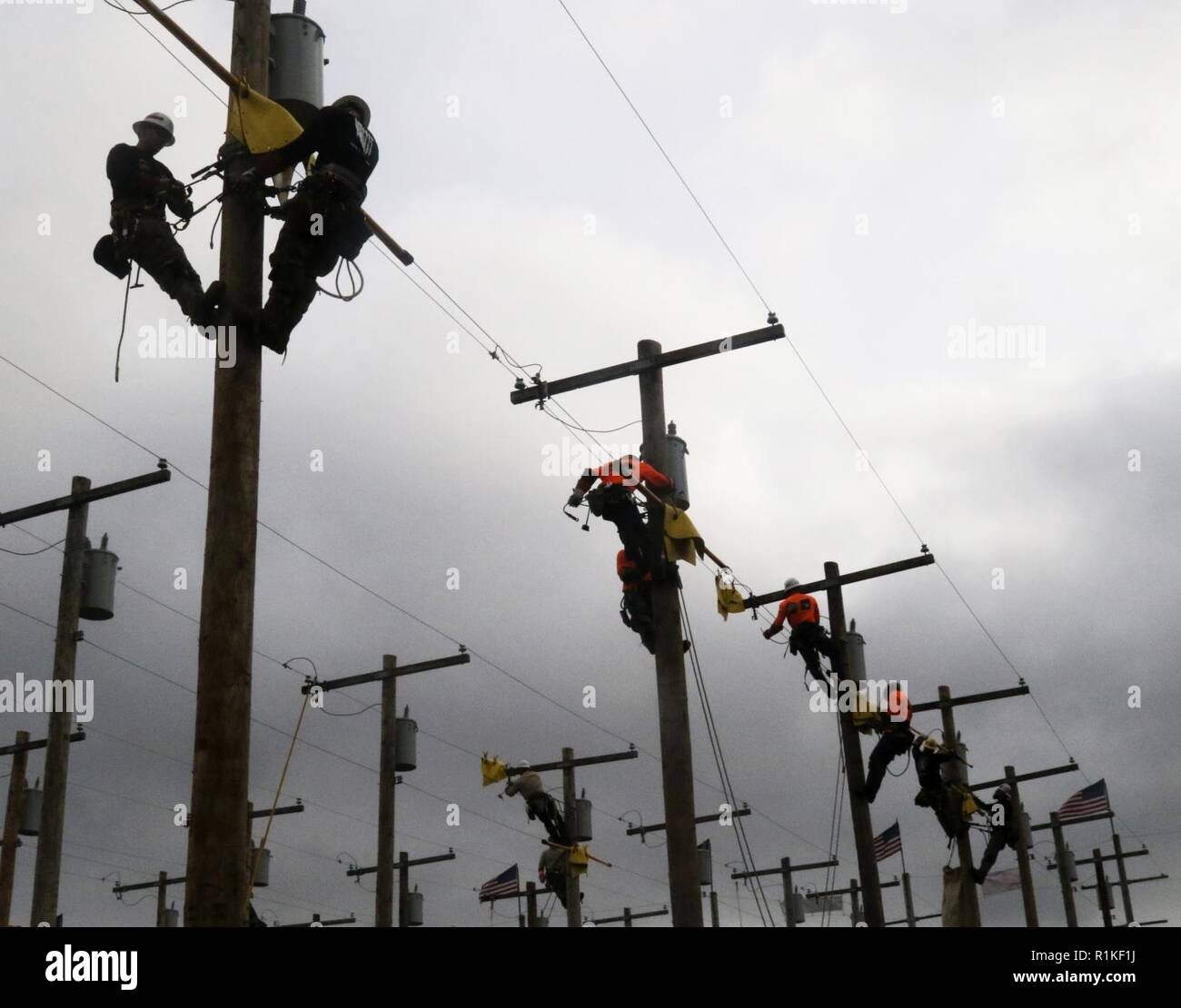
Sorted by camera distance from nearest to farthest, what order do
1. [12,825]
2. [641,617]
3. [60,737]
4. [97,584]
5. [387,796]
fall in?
1. [641,617]
2. [60,737]
3. [97,584]
4. [387,796]
5. [12,825]

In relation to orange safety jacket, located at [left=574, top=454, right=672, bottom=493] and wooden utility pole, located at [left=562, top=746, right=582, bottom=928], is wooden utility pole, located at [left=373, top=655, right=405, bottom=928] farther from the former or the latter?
orange safety jacket, located at [left=574, top=454, right=672, bottom=493]

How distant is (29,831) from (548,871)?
8179 mm

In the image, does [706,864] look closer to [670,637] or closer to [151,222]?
[670,637]

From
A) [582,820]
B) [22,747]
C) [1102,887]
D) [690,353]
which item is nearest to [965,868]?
[582,820]

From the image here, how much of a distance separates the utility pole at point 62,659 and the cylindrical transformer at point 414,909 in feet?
54.3

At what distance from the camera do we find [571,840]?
20484 millimetres

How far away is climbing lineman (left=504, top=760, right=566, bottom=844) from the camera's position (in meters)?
19.2

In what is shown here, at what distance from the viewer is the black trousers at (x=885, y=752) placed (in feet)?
49.9

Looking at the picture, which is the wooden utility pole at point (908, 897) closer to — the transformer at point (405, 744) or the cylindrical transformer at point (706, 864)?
the cylindrical transformer at point (706, 864)

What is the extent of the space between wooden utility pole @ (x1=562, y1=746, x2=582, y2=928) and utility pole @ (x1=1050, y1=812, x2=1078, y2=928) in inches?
655

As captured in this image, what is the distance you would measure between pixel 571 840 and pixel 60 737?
33.4 feet

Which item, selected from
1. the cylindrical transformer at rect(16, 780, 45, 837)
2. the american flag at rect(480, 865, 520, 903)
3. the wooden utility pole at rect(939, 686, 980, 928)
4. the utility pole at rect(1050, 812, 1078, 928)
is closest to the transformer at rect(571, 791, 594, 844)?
the american flag at rect(480, 865, 520, 903)
